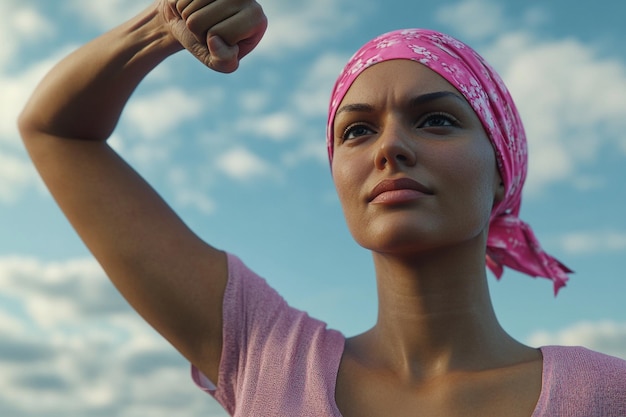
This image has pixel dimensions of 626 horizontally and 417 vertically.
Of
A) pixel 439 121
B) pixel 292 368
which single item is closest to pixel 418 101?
pixel 439 121

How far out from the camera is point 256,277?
10.3 feet

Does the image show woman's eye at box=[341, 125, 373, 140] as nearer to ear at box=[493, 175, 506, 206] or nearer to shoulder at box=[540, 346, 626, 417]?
ear at box=[493, 175, 506, 206]

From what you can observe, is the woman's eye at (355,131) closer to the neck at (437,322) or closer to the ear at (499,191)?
the neck at (437,322)

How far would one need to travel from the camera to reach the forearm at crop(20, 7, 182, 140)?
301cm

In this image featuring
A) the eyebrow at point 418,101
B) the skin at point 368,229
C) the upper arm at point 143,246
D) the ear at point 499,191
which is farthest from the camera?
the ear at point 499,191

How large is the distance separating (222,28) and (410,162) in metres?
0.79

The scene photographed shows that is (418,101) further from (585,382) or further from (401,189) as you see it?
(585,382)

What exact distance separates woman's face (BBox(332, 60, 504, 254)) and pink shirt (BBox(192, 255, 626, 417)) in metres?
0.46

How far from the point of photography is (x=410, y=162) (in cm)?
277

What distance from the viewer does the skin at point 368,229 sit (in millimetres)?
2770

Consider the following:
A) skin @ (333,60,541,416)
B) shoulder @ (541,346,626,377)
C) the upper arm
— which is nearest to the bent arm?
the upper arm

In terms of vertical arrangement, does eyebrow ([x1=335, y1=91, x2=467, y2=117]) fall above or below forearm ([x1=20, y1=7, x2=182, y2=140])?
below

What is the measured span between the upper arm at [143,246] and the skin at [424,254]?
56 centimetres

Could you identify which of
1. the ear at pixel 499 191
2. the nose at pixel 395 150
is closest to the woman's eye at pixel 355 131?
the nose at pixel 395 150
